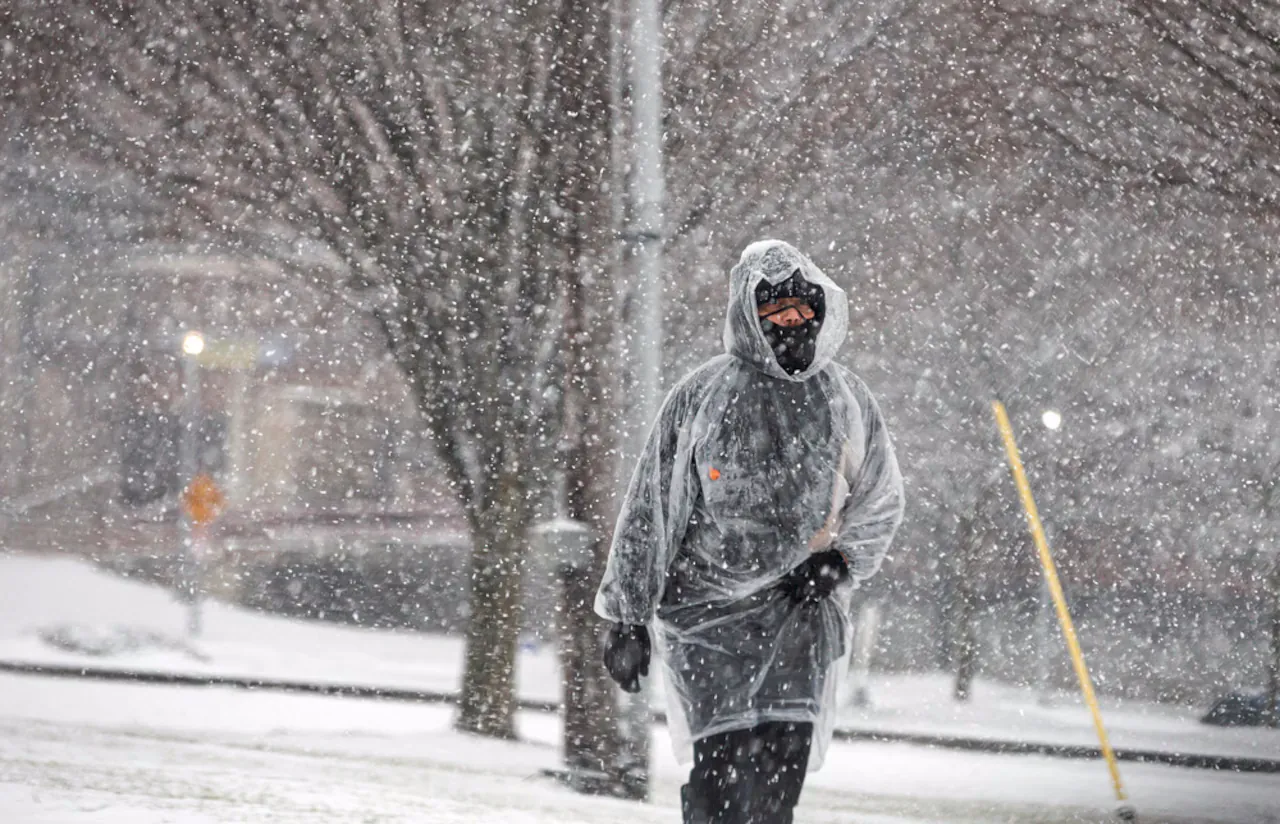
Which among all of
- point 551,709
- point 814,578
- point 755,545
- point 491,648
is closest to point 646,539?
point 755,545

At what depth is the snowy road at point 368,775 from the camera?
632 cm

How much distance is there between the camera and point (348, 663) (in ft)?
76.5

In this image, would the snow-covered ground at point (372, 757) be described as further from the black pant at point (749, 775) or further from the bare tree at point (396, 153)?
the black pant at point (749, 775)

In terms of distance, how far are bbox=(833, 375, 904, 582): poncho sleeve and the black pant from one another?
428mm

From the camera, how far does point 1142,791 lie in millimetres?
10789

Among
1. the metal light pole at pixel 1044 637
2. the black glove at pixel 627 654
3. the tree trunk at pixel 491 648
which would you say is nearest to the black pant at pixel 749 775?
the black glove at pixel 627 654

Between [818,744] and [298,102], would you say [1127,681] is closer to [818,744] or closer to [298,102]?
[298,102]

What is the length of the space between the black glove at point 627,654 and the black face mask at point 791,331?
72cm

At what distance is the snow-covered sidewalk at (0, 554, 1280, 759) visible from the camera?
17250 millimetres

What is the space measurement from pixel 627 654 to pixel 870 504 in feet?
2.28

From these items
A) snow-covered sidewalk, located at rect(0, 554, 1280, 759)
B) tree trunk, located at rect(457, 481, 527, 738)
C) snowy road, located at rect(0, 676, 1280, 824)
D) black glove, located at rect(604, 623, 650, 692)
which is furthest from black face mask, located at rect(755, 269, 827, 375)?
snow-covered sidewalk, located at rect(0, 554, 1280, 759)

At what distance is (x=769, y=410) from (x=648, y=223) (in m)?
4.03

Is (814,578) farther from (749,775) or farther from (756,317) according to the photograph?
(756,317)

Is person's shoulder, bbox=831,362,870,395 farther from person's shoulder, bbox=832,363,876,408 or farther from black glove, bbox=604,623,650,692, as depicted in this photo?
black glove, bbox=604,623,650,692
